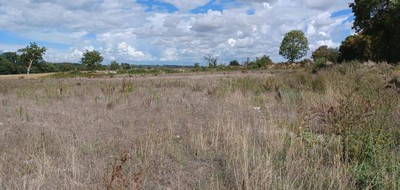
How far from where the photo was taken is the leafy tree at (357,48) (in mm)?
44925

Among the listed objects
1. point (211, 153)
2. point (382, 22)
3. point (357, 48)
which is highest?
point (382, 22)

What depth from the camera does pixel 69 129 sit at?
20.4ft

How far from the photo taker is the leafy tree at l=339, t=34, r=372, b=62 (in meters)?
44.9

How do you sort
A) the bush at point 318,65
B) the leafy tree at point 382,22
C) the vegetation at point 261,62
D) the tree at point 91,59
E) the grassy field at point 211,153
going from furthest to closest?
the tree at point 91,59, the vegetation at point 261,62, the leafy tree at point 382,22, the bush at point 318,65, the grassy field at point 211,153

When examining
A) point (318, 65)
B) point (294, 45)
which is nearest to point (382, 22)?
point (318, 65)

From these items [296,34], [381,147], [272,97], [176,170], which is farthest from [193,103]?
[296,34]

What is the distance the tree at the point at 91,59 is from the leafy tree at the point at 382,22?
5973cm

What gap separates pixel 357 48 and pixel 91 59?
55.9 metres

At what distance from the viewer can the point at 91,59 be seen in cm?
7694

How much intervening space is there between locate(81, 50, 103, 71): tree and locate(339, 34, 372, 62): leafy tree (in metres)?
52.7

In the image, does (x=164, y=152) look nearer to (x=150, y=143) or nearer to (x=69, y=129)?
(x=150, y=143)

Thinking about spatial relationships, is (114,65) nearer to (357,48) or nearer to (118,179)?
(357,48)

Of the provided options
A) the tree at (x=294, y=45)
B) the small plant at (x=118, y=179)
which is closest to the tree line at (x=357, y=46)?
the tree at (x=294, y=45)

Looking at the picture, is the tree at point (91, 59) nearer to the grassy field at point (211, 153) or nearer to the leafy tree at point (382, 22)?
the leafy tree at point (382, 22)
